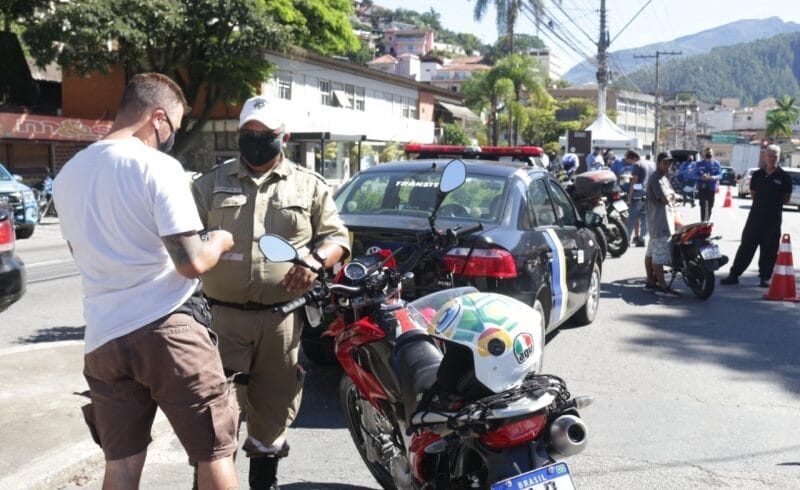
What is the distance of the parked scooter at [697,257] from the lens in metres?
10.0

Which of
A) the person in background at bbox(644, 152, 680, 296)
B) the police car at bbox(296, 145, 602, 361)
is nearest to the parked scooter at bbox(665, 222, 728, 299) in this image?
the person in background at bbox(644, 152, 680, 296)

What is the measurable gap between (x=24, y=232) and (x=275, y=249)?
53.3ft

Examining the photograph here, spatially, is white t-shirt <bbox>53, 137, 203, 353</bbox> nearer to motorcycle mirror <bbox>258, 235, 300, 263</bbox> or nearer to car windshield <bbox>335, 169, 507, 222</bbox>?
motorcycle mirror <bbox>258, 235, 300, 263</bbox>

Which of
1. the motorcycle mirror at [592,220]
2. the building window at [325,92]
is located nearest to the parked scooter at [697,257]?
the motorcycle mirror at [592,220]

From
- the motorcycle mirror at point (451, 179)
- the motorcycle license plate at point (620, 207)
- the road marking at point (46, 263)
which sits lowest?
the road marking at point (46, 263)

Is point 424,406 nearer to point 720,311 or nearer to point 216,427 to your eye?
point 216,427

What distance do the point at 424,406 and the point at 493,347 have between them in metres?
0.41

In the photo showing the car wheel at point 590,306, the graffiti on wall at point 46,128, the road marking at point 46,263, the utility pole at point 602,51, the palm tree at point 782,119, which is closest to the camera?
the car wheel at point 590,306

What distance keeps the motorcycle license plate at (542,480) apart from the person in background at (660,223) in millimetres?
8180

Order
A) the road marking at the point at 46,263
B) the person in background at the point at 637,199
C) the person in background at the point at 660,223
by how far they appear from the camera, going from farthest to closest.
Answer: the person in background at the point at 637,199 < the road marking at the point at 46,263 < the person in background at the point at 660,223

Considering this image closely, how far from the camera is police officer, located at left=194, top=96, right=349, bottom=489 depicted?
381cm

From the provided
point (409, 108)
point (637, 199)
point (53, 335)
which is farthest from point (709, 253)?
point (409, 108)

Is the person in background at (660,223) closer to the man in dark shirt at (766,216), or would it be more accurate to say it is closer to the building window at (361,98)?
the man in dark shirt at (766,216)

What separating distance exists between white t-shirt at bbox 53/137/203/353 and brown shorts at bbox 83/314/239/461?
0.07 m
